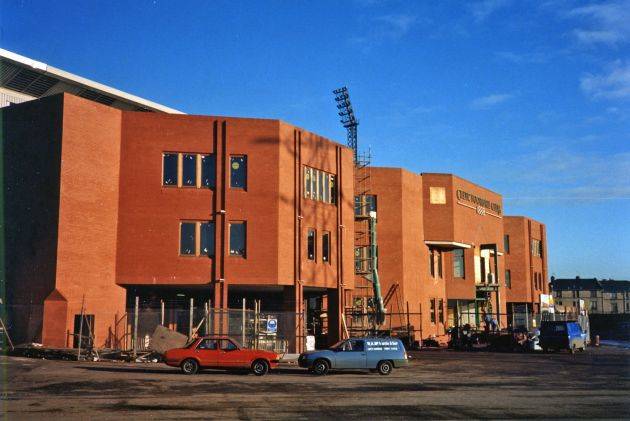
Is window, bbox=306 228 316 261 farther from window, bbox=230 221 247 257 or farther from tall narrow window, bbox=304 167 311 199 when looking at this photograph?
window, bbox=230 221 247 257

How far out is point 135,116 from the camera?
3644cm

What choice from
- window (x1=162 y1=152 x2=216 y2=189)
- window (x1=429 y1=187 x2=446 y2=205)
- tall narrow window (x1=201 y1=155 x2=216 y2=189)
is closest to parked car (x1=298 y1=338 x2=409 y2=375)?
tall narrow window (x1=201 y1=155 x2=216 y2=189)

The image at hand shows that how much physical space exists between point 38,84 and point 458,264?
1525 inches

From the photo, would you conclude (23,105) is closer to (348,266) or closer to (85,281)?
(85,281)

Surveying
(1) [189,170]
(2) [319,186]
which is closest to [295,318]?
(2) [319,186]

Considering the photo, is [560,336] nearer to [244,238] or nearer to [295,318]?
[295,318]

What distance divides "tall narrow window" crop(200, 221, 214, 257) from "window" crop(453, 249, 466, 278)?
3262 centimetres

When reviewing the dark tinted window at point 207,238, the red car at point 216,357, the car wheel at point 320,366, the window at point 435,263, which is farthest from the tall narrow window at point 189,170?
the window at point 435,263

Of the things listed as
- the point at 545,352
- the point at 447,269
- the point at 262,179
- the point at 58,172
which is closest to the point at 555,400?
the point at 262,179

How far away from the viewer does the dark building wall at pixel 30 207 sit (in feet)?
108

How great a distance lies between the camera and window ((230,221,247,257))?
37000mm

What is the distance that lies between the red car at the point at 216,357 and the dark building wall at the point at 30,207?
34.9 feet

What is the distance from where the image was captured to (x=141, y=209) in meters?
35.9

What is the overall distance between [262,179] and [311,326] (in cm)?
1508
